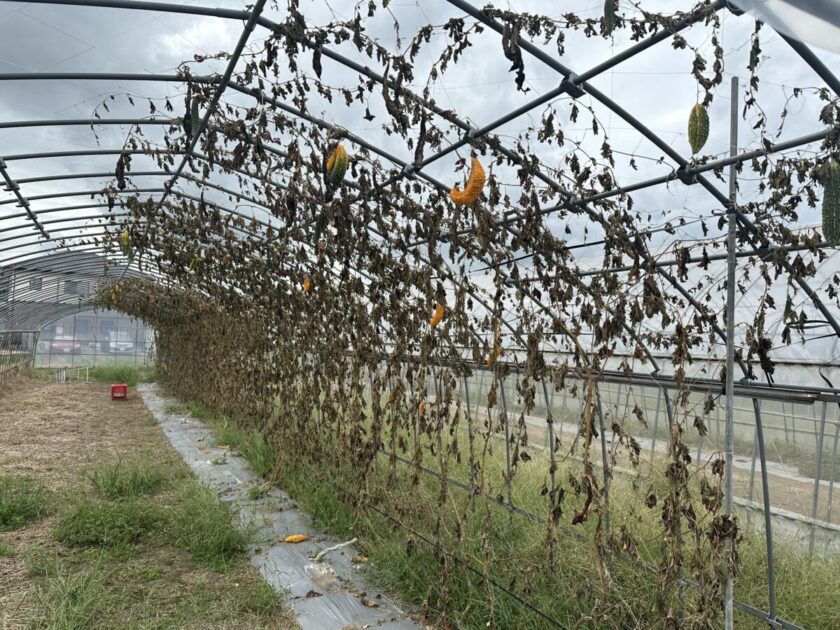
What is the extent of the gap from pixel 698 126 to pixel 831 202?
2.15 ft

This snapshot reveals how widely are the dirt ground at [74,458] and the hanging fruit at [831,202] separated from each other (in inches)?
126

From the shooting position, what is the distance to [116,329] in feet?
80.5

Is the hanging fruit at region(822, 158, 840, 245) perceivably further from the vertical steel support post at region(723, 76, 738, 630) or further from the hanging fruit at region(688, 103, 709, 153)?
the hanging fruit at region(688, 103, 709, 153)

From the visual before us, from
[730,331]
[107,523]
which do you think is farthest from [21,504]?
[730,331]

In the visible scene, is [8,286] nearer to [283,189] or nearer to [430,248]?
[283,189]

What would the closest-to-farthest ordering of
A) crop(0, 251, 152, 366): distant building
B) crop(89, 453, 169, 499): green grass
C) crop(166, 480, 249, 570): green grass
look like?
crop(166, 480, 249, 570): green grass < crop(89, 453, 169, 499): green grass < crop(0, 251, 152, 366): distant building

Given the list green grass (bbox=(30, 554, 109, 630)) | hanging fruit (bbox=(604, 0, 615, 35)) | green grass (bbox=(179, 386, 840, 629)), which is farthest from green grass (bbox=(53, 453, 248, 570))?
hanging fruit (bbox=(604, 0, 615, 35))

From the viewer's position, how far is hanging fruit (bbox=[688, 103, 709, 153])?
2.44m

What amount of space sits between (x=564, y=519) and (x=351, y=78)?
11.0 feet

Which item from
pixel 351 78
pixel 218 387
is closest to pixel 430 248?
pixel 351 78

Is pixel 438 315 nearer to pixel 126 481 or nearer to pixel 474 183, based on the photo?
pixel 474 183

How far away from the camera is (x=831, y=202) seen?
198 cm

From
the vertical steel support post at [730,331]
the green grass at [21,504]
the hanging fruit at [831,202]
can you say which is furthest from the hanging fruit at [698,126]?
the green grass at [21,504]

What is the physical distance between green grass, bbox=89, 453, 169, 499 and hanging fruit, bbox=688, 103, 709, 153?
17.3 ft
